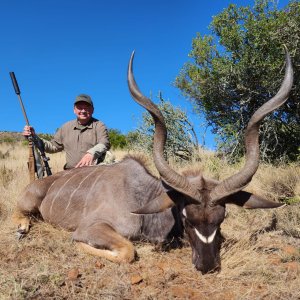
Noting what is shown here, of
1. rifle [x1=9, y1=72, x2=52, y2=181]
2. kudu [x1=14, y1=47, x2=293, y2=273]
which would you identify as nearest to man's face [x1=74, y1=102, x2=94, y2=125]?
rifle [x1=9, y1=72, x2=52, y2=181]

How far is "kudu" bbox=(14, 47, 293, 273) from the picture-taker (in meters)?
3.38

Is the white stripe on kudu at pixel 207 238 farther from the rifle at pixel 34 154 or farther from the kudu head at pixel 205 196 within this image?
the rifle at pixel 34 154

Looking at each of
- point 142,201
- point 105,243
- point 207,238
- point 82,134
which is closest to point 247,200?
point 207,238

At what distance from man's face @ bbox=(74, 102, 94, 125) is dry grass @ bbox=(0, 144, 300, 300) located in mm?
2055

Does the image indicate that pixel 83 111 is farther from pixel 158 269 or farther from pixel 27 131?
pixel 158 269

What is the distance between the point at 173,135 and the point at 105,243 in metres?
6.61

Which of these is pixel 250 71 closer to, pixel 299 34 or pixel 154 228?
pixel 299 34

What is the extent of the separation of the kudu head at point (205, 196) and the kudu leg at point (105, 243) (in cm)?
41

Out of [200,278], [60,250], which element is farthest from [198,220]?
[60,250]

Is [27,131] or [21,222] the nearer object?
[21,222]

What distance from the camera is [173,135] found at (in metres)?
10.2

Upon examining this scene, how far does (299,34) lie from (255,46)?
988 mm

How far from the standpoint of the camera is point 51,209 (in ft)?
16.2

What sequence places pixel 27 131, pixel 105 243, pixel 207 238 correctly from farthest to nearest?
pixel 27 131, pixel 105 243, pixel 207 238
